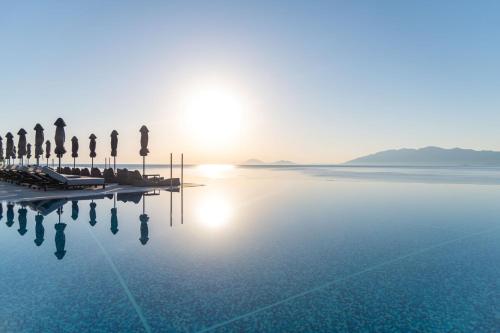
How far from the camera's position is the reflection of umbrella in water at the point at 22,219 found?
8.88 m

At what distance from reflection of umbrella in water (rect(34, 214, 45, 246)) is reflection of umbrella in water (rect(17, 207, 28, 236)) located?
0.31 m

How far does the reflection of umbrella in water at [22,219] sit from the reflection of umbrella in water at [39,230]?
1.02 ft

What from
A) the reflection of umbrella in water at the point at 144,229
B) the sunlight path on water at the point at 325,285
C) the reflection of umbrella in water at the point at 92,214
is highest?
the reflection of umbrella in water at the point at 92,214

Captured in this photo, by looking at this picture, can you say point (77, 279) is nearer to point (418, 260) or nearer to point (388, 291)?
point (388, 291)

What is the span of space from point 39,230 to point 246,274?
697 cm

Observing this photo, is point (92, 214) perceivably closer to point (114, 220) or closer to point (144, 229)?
point (114, 220)

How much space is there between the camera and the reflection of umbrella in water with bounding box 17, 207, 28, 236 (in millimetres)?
8882

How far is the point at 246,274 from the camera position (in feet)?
18.7

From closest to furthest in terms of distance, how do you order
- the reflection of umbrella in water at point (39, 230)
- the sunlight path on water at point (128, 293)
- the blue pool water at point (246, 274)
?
1. the sunlight path on water at point (128, 293)
2. the blue pool water at point (246, 274)
3. the reflection of umbrella in water at point (39, 230)

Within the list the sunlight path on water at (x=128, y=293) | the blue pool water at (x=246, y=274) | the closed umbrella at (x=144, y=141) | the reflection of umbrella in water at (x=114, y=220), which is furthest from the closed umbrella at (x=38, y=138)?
the sunlight path on water at (x=128, y=293)

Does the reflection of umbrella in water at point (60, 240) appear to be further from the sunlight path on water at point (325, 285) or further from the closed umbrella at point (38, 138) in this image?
the closed umbrella at point (38, 138)

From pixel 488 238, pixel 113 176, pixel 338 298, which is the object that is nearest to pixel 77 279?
pixel 338 298

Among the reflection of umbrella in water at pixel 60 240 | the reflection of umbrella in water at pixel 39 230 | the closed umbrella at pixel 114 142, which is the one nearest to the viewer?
the reflection of umbrella in water at pixel 60 240

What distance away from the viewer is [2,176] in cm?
2780
